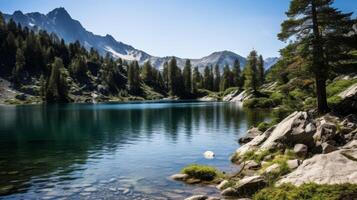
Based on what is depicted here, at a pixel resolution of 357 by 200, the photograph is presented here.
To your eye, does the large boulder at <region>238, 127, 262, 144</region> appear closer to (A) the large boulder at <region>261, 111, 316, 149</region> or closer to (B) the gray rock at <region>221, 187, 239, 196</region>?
(A) the large boulder at <region>261, 111, 316, 149</region>

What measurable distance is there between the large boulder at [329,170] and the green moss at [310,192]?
720 millimetres

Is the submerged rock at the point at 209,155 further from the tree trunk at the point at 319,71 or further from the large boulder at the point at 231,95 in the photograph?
the large boulder at the point at 231,95

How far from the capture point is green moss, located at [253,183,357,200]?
1431 centimetres

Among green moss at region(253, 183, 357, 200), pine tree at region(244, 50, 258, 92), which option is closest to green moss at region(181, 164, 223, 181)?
green moss at region(253, 183, 357, 200)

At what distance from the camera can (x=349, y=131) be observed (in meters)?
29.2

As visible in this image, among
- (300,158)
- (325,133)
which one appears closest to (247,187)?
(300,158)

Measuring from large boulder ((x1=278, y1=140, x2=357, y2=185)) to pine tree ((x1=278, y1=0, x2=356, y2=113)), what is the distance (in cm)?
2069

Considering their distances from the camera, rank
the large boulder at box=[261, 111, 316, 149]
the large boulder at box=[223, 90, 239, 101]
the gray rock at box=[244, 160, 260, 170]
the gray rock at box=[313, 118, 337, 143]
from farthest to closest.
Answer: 1. the large boulder at box=[223, 90, 239, 101]
2. the large boulder at box=[261, 111, 316, 149]
3. the gray rock at box=[313, 118, 337, 143]
4. the gray rock at box=[244, 160, 260, 170]

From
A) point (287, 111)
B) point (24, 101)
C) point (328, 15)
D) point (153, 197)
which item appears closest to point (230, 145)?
point (287, 111)

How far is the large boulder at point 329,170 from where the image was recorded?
15914mm

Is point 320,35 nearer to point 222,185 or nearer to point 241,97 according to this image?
point 222,185

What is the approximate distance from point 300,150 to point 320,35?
18108 millimetres

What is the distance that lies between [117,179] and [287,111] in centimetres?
2642

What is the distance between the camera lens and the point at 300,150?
26.1 metres
